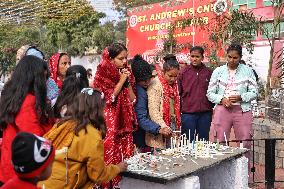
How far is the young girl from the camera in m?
3.39

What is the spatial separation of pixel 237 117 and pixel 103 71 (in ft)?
6.79

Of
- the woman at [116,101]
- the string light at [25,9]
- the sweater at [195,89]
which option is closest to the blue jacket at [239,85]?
the sweater at [195,89]

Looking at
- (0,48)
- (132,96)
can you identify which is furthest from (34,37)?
(132,96)

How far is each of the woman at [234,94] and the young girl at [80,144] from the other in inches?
106

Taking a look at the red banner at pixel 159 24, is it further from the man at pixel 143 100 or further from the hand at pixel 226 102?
the man at pixel 143 100

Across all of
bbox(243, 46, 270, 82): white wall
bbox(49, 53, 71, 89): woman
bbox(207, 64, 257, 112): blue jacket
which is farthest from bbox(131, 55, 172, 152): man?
bbox(243, 46, 270, 82): white wall

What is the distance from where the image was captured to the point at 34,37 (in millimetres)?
35188

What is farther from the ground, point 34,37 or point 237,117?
point 34,37

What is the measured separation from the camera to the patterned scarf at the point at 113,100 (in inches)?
184

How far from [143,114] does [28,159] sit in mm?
2469

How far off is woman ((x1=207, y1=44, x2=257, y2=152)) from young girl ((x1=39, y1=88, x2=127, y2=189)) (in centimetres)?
268

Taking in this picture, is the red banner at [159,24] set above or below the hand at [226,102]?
above

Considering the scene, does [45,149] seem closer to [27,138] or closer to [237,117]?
[27,138]

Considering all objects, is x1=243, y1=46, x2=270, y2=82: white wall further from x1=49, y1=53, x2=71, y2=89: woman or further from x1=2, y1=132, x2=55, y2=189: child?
x1=2, y1=132, x2=55, y2=189: child
